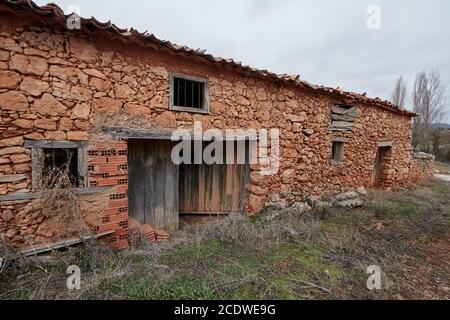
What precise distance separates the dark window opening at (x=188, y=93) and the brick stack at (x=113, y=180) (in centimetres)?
129

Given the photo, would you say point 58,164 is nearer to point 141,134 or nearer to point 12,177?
point 12,177

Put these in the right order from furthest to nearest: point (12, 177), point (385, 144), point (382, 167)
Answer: point (382, 167) → point (385, 144) → point (12, 177)

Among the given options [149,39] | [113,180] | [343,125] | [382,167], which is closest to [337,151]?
[343,125]

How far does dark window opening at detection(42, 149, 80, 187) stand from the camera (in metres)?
3.45

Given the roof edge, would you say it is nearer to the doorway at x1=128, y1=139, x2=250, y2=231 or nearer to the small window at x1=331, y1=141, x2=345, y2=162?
the small window at x1=331, y1=141, x2=345, y2=162

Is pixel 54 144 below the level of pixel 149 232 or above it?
above

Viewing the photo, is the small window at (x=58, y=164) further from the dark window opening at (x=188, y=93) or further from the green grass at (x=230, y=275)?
the dark window opening at (x=188, y=93)

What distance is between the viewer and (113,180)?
3.98 m

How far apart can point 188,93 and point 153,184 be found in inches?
71.3

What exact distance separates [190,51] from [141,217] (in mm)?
3039

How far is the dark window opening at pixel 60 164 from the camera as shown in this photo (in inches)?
136

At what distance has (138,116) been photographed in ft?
13.6

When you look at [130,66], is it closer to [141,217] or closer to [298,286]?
[141,217]
